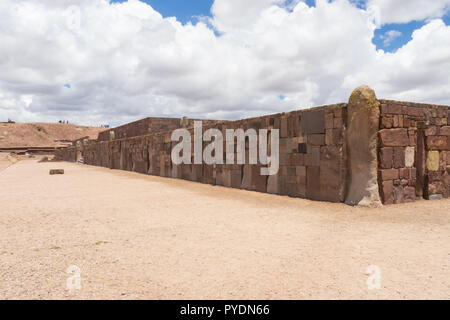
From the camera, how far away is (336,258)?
3.38 m

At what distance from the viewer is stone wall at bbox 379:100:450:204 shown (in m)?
6.55

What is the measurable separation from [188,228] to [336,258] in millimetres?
2231

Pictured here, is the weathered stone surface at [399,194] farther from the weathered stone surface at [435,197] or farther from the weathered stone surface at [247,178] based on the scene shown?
the weathered stone surface at [247,178]

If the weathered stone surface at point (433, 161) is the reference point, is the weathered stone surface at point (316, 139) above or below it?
above

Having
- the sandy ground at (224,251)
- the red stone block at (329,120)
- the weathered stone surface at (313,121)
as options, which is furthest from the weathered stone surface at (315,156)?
the sandy ground at (224,251)

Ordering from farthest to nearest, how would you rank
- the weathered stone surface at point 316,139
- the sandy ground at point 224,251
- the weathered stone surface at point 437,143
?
the weathered stone surface at point 437,143 → the weathered stone surface at point 316,139 → the sandy ground at point 224,251

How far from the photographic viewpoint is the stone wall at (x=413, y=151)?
6.55m

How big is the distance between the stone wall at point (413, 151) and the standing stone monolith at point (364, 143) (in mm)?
200

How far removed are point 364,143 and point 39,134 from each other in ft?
246

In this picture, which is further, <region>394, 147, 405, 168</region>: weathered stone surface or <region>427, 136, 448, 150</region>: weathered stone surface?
<region>427, 136, 448, 150</region>: weathered stone surface

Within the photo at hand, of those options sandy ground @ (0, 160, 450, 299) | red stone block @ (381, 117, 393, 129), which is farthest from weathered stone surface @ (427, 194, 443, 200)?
red stone block @ (381, 117, 393, 129)

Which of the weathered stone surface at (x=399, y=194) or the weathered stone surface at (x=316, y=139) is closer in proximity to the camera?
the weathered stone surface at (x=399, y=194)

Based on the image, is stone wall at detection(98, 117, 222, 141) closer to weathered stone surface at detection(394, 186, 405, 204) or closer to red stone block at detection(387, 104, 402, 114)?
red stone block at detection(387, 104, 402, 114)
